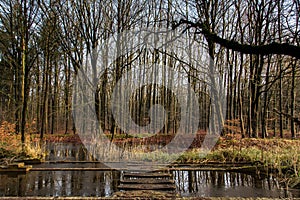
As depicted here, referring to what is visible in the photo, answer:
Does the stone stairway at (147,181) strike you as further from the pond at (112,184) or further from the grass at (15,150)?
the grass at (15,150)

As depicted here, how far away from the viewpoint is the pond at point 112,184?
191 inches

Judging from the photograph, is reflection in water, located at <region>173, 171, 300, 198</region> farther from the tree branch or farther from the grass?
the grass

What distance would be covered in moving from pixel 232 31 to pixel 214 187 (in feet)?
45.8

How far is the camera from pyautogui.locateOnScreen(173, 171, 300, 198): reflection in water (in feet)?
16.0

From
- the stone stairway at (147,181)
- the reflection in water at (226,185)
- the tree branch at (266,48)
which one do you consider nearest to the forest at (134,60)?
the reflection in water at (226,185)

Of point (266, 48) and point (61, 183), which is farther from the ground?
point (266, 48)

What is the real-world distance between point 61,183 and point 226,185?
10.2 ft

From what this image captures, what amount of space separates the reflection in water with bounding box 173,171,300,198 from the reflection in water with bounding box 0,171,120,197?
136 cm

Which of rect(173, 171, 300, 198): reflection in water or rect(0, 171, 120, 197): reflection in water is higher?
rect(0, 171, 120, 197): reflection in water

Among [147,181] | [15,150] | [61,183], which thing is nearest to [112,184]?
[147,181]

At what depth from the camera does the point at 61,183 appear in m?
5.50

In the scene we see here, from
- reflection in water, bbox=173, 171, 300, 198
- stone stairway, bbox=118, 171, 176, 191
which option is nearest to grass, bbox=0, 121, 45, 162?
stone stairway, bbox=118, 171, 176, 191

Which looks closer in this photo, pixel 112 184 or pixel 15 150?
pixel 112 184

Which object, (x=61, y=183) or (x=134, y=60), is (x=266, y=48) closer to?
(x=61, y=183)
